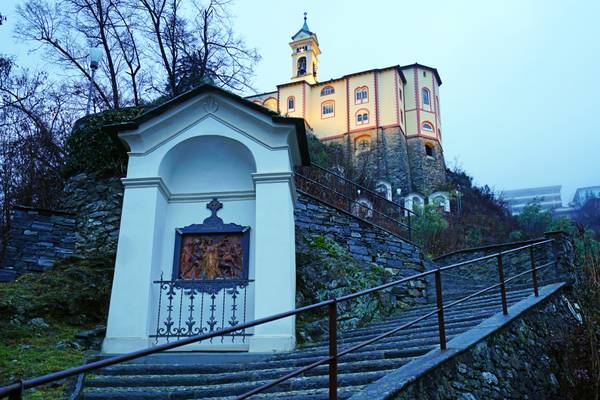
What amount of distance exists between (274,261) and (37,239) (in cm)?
526

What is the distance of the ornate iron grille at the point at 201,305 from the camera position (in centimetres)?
710

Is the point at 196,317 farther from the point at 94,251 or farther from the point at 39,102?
the point at 39,102

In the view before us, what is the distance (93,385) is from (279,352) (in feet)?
7.29

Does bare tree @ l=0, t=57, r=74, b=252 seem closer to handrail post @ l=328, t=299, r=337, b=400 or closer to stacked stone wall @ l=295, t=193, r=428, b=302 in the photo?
stacked stone wall @ l=295, t=193, r=428, b=302

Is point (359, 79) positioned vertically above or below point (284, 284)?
above

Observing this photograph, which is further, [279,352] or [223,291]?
[223,291]

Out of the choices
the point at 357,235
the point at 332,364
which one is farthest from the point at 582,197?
the point at 332,364

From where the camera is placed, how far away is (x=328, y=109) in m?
47.4

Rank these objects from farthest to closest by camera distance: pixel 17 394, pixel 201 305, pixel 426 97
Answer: pixel 426 97 → pixel 201 305 → pixel 17 394

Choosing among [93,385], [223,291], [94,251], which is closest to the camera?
[93,385]

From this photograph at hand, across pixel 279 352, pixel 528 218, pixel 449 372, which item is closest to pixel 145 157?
pixel 279 352

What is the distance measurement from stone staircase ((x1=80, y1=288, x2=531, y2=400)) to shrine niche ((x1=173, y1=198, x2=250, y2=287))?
4.58ft

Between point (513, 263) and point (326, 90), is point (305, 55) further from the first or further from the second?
point (513, 263)

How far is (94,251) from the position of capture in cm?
973
